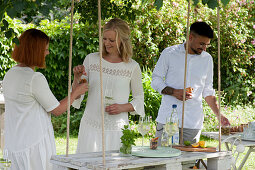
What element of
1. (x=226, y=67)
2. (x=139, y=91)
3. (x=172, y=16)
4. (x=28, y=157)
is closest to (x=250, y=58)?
(x=226, y=67)

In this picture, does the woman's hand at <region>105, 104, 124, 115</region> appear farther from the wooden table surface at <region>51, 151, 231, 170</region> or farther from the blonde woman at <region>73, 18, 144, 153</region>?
the wooden table surface at <region>51, 151, 231, 170</region>

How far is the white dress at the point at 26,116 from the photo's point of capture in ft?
9.04

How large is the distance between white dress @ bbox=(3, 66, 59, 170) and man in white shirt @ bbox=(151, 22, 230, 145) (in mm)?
1063

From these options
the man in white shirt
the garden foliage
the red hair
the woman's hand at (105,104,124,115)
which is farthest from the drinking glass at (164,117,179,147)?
the garden foliage

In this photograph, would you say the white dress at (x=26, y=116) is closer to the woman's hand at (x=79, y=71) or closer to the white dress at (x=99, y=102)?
the woman's hand at (x=79, y=71)

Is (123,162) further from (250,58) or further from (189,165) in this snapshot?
(250,58)

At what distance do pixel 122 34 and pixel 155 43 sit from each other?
18.7 feet

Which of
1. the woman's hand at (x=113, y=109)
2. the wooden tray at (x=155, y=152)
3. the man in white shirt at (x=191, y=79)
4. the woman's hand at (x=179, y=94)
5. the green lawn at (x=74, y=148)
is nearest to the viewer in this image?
the wooden tray at (x=155, y=152)

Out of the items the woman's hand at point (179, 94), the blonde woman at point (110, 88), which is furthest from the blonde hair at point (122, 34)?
the woman's hand at point (179, 94)

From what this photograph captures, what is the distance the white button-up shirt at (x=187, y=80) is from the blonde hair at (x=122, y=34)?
0.47 m

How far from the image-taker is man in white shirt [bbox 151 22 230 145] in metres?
3.47

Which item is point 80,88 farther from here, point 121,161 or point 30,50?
point 121,161

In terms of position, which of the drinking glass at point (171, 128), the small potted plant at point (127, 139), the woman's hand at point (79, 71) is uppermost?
the woman's hand at point (79, 71)

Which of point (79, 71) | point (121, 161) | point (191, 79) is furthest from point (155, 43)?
point (121, 161)
